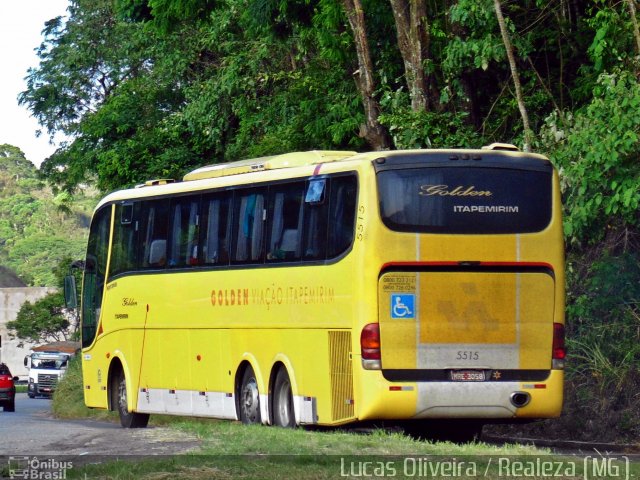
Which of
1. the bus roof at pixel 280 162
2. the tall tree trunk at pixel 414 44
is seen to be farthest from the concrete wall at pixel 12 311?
the bus roof at pixel 280 162

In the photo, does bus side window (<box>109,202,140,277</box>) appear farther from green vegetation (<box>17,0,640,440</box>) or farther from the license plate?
the license plate

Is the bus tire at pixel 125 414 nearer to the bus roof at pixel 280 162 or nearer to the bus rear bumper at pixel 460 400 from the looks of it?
the bus roof at pixel 280 162

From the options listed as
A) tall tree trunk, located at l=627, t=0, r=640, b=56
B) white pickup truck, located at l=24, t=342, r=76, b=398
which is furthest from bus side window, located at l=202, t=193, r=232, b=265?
white pickup truck, located at l=24, t=342, r=76, b=398

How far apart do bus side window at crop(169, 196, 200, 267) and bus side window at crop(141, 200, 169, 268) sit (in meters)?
0.26

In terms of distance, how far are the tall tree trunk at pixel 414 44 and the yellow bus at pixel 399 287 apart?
638 cm

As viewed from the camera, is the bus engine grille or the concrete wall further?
the concrete wall

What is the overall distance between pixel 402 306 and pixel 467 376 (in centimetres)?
107

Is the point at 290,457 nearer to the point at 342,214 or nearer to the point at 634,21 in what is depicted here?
the point at 342,214

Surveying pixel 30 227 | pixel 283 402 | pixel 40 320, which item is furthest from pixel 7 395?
pixel 30 227

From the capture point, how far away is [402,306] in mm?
15680

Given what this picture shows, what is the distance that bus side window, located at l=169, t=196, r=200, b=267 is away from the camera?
20.1 m

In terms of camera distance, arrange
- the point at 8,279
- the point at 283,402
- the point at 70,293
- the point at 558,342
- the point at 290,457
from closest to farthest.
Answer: the point at 290,457
the point at 558,342
the point at 283,402
the point at 70,293
the point at 8,279

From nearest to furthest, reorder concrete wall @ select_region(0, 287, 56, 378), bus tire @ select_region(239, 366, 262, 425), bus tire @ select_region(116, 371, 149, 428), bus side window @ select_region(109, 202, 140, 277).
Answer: bus tire @ select_region(239, 366, 262, 425) → bus side window @ select_region(109, 202, 140, 277) → bus tire @ select_region(116, 371, 149, 428) → concrete wall @ select_region(0, 287, 56, 378)

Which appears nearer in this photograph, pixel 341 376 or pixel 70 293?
pixel 341 376
